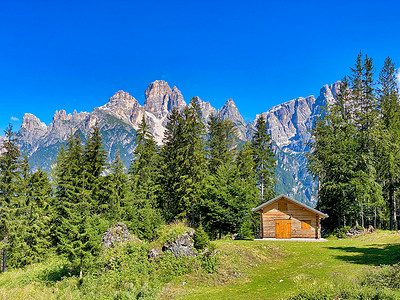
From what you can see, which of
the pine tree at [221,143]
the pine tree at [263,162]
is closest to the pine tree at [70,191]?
the pine tree at [221,143]

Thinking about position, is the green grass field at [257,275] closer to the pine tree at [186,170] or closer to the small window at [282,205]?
the small window at [282,205]

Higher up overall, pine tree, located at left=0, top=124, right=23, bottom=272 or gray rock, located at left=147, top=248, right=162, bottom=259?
pine tree, located at left=0, top=124, right=23, bottom=272

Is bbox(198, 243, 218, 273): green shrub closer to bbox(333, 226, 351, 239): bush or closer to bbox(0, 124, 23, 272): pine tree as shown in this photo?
bbox(333, 226, 351, 239): bush

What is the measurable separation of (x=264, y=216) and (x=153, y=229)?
12819 millimetres

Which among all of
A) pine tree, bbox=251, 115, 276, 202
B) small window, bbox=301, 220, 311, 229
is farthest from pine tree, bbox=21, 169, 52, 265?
pine tree, bbox=251, 115, 276, 202

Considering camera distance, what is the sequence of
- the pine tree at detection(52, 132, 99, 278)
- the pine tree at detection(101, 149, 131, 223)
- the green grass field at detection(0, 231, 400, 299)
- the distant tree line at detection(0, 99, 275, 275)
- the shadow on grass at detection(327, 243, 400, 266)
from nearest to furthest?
the green grass field at detection(0, 231, 400, 299) → the shadow on grass at detection(327, 243, 400, 266) → the distant tree line at detection(0, 99, 275, 275) → the pine tree at detection(52, 132, 99, 278) → the pine tree at detection(101, 149, 131, 223)

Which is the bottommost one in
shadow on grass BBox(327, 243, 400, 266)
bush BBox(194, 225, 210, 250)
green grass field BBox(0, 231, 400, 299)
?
green grass field BBox(0, 231, 400, 299)

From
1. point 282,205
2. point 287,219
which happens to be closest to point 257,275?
point 287,219

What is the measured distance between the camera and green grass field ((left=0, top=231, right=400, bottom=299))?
14.3 metres

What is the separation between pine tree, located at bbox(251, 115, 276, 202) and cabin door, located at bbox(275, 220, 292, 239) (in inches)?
433

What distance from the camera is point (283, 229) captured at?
31.3m

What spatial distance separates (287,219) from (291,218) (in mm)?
465

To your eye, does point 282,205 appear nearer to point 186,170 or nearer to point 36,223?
point 186,170

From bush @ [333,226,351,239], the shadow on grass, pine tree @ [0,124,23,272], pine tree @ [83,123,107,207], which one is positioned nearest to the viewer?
the shadow on grass
